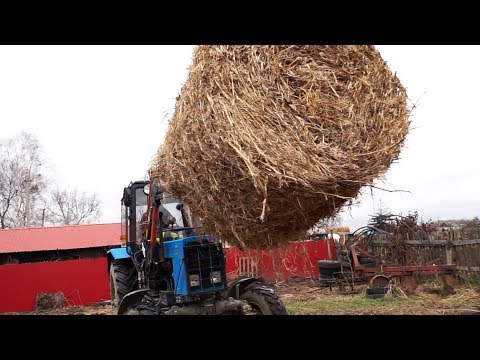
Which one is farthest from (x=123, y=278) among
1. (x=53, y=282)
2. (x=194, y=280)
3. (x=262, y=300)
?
(x=53, y=282)

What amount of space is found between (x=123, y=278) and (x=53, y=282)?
700cm

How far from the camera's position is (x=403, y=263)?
1151 centimetres

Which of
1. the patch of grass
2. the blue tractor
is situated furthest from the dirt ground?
the blue tractor

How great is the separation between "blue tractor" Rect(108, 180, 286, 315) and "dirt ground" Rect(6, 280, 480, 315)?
2443 millimetres

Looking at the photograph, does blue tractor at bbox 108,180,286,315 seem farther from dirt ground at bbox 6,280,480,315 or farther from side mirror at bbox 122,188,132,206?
dirt ground at bbox 6,280,480,315

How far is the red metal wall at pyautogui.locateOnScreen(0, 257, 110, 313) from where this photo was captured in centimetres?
1259

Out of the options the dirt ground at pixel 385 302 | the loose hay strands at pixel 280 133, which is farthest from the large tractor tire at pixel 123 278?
the loose hay strands at pixel 280 133

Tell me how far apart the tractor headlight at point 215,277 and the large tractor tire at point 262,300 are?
1.36 feet

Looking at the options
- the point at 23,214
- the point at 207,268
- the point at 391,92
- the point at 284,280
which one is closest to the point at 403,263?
the point at 284,280

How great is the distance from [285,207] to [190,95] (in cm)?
106

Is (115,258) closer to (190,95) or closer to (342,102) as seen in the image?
(190,95)

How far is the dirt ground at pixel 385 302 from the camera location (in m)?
7.96

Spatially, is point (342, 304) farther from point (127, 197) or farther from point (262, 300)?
point (127, 197)

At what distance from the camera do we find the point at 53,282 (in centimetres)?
1317
